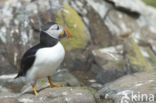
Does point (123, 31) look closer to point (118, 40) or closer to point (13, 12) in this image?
point (118, 40)

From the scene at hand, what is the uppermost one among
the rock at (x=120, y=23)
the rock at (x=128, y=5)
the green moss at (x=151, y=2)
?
the rock at (x=128, y=5)

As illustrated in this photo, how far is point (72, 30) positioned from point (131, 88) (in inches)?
165

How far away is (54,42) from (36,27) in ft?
12.4

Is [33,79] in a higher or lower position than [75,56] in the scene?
higher

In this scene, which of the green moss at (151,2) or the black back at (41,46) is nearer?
the black back at (41,46)

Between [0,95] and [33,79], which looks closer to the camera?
[33,79]

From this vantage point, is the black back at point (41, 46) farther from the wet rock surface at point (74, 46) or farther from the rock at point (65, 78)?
the rock at point (65, 78)

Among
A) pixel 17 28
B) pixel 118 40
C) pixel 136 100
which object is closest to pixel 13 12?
pixel 17 28

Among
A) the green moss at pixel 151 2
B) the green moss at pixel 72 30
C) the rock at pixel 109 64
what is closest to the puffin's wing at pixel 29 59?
the rock at pixel 109 64

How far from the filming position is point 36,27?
8.54m

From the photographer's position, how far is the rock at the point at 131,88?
15.2ft

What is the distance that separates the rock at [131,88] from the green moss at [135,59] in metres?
2.18

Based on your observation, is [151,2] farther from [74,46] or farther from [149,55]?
[74,46]

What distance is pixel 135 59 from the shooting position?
26.8 ft
